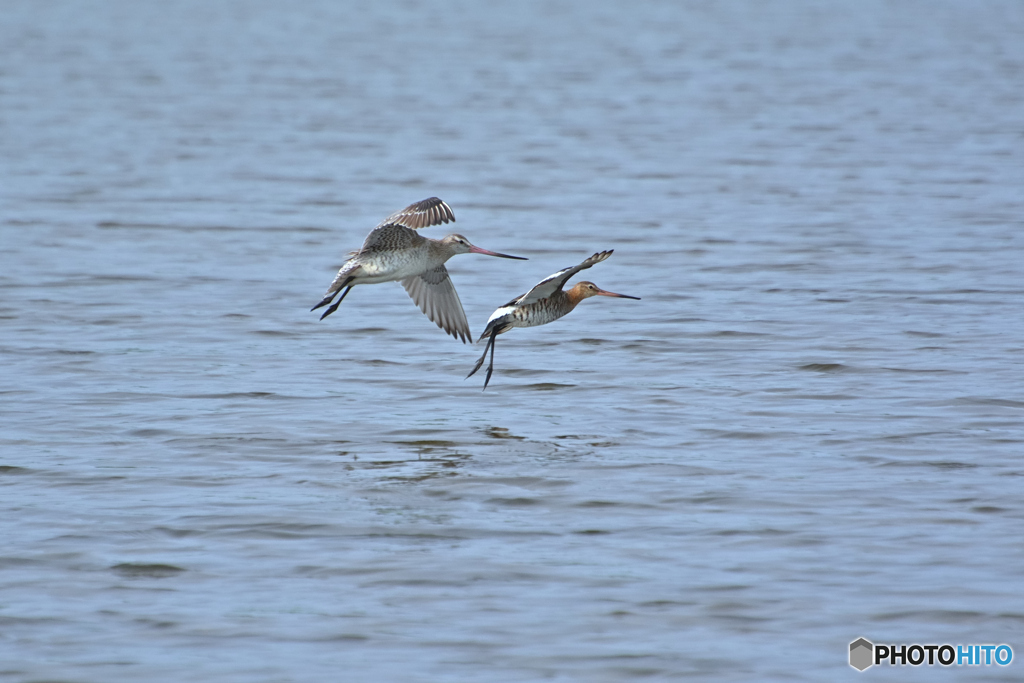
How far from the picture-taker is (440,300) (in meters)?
9.79

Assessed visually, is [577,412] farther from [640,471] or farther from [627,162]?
[627,162]

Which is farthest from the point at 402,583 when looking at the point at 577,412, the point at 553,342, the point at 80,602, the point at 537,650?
the point at 553,342

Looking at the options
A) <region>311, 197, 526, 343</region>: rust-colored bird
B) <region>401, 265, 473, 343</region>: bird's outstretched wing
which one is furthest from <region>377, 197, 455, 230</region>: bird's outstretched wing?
<region>401, 265, 473, 343</region>: bird's outstretched wing

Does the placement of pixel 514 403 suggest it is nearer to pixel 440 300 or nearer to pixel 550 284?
pixel 440 300

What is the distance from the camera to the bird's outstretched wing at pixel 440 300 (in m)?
9.73

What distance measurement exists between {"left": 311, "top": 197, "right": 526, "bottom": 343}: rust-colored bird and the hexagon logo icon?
12.0 feet

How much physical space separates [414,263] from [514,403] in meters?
1.12

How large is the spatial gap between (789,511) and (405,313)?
559 cm

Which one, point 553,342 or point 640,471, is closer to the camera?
point 640,471

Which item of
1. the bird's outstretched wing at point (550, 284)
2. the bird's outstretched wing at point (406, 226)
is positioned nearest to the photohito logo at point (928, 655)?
the bird's outstretched wing at point (550, 284)

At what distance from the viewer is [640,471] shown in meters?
7.98

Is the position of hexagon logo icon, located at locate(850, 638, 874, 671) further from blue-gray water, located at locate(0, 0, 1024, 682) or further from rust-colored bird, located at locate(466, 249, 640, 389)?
rust-colored bird, located at locate(466, 249, 640, 389)

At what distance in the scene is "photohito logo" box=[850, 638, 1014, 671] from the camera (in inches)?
228

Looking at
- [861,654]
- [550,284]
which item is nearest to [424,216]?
[550,284]
